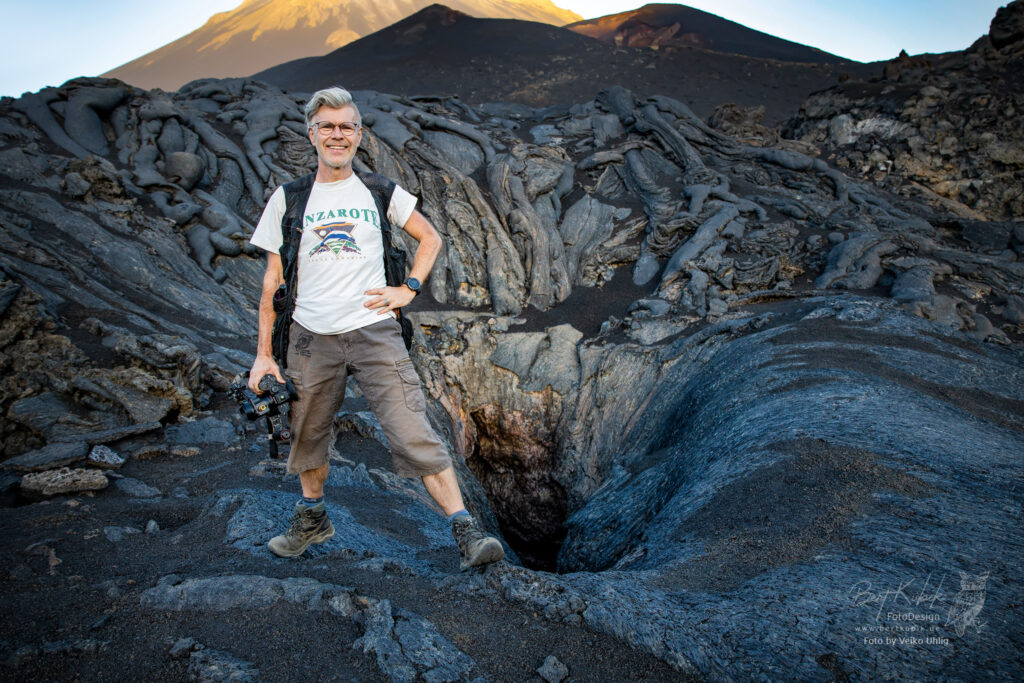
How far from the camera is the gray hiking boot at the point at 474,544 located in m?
3.11

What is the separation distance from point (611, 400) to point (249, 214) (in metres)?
10.9

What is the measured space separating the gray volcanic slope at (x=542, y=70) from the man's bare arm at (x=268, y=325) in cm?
3263

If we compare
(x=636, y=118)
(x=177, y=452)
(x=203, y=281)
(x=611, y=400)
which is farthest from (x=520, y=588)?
(x=636, y=118)

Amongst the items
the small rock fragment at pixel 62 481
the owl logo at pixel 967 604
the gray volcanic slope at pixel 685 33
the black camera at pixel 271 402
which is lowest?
the small rock fragment at pixel 62 481

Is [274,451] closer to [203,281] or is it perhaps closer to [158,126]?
[203,281]

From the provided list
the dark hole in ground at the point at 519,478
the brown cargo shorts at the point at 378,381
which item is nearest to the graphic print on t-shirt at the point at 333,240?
the brown cargo shorts at the point at 378,381

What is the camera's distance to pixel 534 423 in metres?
12.5

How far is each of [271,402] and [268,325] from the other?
19.8 inches

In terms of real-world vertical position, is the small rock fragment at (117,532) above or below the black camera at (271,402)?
below

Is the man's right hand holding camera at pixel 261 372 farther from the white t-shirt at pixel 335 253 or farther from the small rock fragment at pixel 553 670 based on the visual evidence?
the small rock fragment at pixel 553 670

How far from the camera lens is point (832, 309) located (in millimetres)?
9398

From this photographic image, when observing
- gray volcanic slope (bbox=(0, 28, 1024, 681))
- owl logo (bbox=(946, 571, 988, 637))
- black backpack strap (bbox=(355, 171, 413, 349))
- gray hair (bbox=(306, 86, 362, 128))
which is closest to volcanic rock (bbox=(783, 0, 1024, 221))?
gray volcanic slope (bbox=(0, 28, 1024, 681))

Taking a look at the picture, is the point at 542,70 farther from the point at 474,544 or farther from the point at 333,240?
the point at 474,544

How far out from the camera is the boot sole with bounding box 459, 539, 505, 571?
3105 millimetres
